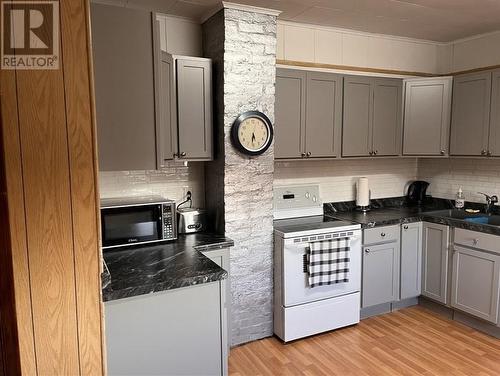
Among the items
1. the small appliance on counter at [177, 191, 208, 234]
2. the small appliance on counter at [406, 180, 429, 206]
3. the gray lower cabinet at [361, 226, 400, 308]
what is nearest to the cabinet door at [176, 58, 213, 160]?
the small appliance on counter at [177, 191, 208, 234]

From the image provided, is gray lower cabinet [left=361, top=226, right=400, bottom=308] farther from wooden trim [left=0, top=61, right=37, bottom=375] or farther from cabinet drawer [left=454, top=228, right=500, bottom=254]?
wooden trim [left=0, top=61, right=37, bottom=375]

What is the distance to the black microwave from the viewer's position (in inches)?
105

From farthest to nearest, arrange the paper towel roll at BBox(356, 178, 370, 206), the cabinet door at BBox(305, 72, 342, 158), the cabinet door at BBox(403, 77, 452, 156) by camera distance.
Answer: the paper towel roll at BBox(356, 178, 370, 206), the cabinet door at BBox(403, 77, 452, 156), the cabinet door at BBox(305, 72, 342, 158)

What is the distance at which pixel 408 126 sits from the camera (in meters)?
3.88

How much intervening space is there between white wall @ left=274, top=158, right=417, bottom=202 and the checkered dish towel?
0.75m

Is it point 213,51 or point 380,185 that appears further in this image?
point 380,185

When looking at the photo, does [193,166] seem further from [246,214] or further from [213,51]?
[213,51]

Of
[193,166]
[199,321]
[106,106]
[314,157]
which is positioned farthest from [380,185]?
[106,106]

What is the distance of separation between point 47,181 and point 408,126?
11.2 ft

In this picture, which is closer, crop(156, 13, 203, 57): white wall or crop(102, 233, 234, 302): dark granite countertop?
crop(102, 233, 234, 302): dark granite countertop

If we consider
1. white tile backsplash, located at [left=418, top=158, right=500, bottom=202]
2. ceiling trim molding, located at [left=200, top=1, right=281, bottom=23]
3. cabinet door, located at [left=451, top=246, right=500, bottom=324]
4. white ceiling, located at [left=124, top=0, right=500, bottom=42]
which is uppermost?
white ceiling, located at [left=124, top=0, right=500, bottom=42]

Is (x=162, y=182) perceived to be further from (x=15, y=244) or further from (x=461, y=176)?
(x=461, y=176)

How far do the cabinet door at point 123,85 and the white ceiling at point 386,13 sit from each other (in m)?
1.06

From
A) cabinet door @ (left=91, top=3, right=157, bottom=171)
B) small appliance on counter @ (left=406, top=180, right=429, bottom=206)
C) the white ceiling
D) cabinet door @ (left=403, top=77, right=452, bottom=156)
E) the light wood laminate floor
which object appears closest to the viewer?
cabinet door @ (left=91, top=3, right=157, bottom=171)
